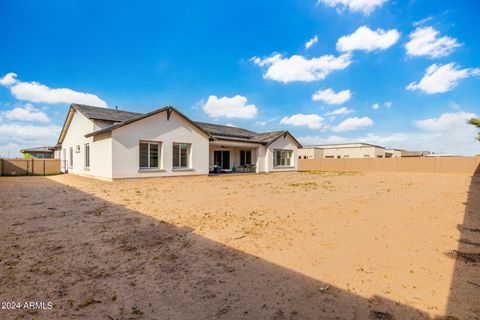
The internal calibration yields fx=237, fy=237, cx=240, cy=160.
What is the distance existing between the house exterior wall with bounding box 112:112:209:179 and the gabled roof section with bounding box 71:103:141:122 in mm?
4147

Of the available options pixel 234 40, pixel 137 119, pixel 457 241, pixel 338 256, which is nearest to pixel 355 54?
pixel 234 40

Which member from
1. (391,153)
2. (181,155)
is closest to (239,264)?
(181,155)

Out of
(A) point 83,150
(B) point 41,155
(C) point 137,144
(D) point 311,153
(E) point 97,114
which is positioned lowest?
(B) point 41,155

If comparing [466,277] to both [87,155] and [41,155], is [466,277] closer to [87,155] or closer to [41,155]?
[87,155]

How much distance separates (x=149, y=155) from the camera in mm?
15242

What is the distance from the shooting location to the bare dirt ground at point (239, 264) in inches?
96.3

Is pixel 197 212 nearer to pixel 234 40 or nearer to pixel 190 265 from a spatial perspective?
pixel 190 265

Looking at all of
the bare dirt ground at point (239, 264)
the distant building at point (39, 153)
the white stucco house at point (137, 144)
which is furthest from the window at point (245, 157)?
the distant building at point (39, 153)

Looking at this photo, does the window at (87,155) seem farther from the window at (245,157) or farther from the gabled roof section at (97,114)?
the window at (245,157)

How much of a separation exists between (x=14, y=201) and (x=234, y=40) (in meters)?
18.3

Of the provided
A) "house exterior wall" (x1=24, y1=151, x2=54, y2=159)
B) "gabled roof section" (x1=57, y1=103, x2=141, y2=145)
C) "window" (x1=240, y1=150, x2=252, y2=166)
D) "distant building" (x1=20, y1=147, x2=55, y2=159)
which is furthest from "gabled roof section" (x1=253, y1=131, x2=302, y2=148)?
"house exterior wall" (x1=24, y1=151, x2=54, y2=159)

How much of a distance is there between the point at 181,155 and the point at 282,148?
12083 millimetres

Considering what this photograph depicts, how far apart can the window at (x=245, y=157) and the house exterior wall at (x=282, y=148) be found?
7.85 feet

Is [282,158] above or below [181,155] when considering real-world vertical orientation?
below
